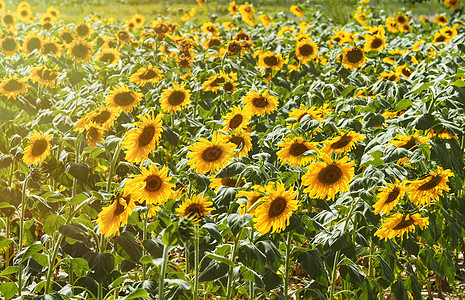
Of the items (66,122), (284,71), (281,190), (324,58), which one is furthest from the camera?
(324,58)

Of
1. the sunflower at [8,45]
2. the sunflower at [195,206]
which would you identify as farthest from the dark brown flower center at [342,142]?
the sunflower at [8,45]

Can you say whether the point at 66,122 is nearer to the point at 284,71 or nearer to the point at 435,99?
the point at 435,99

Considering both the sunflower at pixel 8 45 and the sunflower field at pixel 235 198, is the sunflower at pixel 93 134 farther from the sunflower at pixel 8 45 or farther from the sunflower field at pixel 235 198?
the sunflower at pixel 8 45

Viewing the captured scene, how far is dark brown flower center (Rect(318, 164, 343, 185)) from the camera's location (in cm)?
228

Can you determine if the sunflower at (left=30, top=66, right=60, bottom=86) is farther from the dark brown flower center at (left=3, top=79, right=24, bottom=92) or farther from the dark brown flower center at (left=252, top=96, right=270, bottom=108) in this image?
the dark brown flower center at (left=252, top=96, right=270, bottom=108)

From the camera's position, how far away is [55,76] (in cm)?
400

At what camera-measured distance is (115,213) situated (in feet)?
6.29

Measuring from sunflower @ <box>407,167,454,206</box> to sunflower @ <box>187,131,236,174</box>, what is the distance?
0.76m

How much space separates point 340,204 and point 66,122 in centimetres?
A: 144

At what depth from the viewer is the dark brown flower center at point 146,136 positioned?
7.57 feet

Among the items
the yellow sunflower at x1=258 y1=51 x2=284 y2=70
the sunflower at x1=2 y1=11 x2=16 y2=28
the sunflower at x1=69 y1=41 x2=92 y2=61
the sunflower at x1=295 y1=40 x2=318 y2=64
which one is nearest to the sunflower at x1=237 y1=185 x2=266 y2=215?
the yellow sunflower at x1=258 y1=51 x2=284 y2=70

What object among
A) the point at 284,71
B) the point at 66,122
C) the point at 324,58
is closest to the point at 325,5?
the point at 324,58

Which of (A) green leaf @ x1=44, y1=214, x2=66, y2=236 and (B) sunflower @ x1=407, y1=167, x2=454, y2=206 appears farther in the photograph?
(B) sunflower @ x1=407, y1=167, x2=454, y2=206

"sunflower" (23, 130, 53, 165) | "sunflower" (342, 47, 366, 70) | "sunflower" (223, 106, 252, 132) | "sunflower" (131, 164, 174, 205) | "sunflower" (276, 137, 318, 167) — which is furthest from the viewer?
"sunflower" (342, 47, 366, 70)
